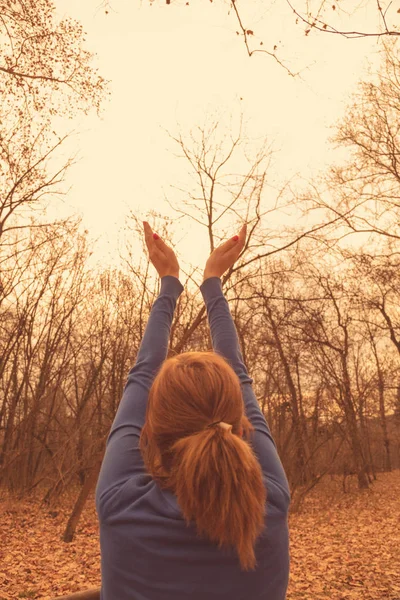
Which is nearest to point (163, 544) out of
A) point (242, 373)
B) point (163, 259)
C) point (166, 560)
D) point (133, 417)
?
point (166, 560)

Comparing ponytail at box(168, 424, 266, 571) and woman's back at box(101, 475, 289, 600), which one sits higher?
ponytail at box(168, 424, 266, 571)

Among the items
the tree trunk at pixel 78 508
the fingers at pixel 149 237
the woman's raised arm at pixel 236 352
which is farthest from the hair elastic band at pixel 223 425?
the tree trunk at pixel 78 508

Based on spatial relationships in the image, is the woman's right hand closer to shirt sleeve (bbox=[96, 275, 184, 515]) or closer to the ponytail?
shirt sleeve (bbox=[96, 275, 184, 515])

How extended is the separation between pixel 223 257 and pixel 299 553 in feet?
33.5

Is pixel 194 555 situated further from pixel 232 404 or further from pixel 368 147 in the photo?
pixel 368 147

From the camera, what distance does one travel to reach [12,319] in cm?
1653

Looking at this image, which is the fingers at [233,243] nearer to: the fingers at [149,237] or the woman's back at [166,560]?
the fingers at [149,237]

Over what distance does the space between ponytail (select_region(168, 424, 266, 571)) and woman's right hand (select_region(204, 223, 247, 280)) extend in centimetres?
74

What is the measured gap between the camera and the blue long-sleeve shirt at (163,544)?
42.3 inches

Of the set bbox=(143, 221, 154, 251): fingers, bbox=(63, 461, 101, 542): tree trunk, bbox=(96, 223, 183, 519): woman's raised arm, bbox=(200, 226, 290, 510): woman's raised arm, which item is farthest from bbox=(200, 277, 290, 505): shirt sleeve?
bbox=(63, 461, 101, 542): tree trunk

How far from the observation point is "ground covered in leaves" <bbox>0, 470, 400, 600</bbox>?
746 centimetres

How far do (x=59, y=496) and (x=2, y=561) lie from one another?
673cm

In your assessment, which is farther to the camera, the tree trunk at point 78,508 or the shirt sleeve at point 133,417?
the tree trunk at point 78,508

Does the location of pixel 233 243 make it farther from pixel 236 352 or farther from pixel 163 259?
pixel 236 352
